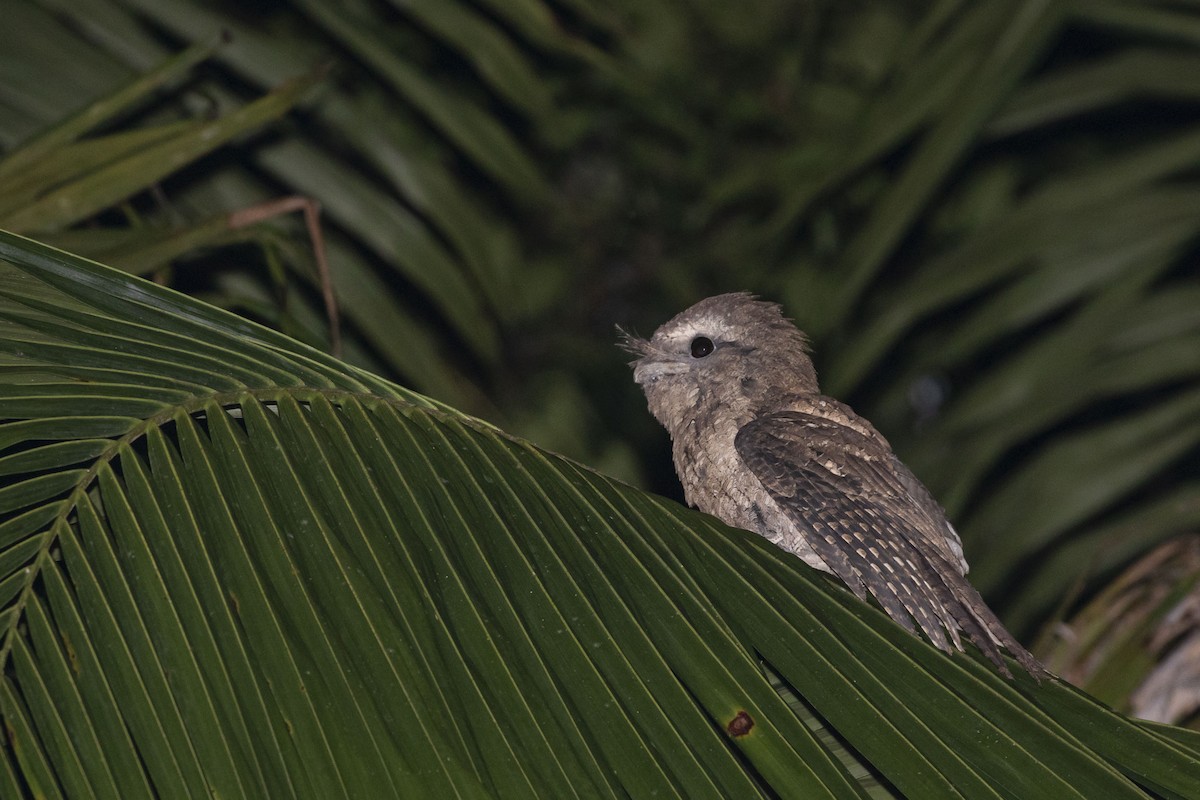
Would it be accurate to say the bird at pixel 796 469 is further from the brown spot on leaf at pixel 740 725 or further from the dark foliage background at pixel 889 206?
the brown spot on leaf at pixel 740 725

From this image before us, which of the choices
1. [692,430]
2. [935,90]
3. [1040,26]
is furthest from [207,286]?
[1040,26]

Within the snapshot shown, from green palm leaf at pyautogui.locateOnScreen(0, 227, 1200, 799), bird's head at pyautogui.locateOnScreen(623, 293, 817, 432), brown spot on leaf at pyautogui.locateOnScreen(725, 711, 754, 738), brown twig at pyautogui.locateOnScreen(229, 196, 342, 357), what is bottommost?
brown spot on leaf at pyautogui.locateOnScreen(725, 711, 754, 738)

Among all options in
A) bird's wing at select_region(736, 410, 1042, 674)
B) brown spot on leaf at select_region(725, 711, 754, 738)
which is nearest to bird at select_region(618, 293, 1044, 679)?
bird's wing at select_region(736, 410, 1042, 674)

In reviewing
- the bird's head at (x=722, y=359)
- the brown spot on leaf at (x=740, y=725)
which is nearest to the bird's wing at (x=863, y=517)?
the bird's head at (x=722, y=359)

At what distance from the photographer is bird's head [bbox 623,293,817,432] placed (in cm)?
329

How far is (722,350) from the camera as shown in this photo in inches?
133

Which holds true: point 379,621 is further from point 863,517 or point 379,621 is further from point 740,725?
point 863,517

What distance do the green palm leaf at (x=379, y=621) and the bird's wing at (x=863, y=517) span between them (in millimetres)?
757

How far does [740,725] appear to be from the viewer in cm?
128

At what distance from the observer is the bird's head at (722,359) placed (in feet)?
10.8

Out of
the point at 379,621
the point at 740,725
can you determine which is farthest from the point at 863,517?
the point at 379,621

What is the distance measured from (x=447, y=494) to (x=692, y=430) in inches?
71.1

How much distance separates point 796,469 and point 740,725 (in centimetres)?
150

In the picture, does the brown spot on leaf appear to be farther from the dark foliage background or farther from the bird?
the dark foliage background
